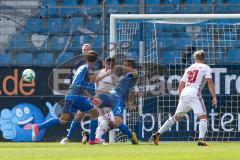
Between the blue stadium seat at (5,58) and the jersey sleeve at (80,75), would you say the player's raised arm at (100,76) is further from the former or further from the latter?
the blue stadium seat at (5,58)

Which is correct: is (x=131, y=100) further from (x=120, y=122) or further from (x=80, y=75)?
(x=80, y=75)

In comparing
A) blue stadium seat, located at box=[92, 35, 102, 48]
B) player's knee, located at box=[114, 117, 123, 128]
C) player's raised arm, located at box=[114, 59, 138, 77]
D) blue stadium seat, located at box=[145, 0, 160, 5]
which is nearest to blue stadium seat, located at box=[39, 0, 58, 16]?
blue stadium seat, located at box=[92, 35, 102, 48]

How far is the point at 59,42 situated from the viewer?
2088 cm

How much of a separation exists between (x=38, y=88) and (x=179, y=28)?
3.80 m

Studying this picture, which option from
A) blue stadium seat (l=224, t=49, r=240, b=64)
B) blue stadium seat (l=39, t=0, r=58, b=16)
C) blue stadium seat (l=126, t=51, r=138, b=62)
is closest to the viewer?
blue stadium seat (l=224, t=49, r=240, b=64)

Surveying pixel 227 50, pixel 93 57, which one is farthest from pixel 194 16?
pixel 93 57

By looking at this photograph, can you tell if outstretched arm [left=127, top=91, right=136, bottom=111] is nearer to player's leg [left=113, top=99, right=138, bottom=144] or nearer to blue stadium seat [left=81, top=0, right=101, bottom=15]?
player's leg [left=113, top=99, right=138, bottom=144]

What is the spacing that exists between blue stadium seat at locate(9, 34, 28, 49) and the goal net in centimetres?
277

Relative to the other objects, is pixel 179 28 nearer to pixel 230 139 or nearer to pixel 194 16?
pixel 194 16

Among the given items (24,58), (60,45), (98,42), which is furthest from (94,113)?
(24,58)

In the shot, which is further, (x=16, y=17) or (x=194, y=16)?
(x=16, y=17)

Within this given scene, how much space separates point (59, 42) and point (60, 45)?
0.12m

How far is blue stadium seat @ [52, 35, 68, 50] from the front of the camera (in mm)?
20772

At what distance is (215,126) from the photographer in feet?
63.4
